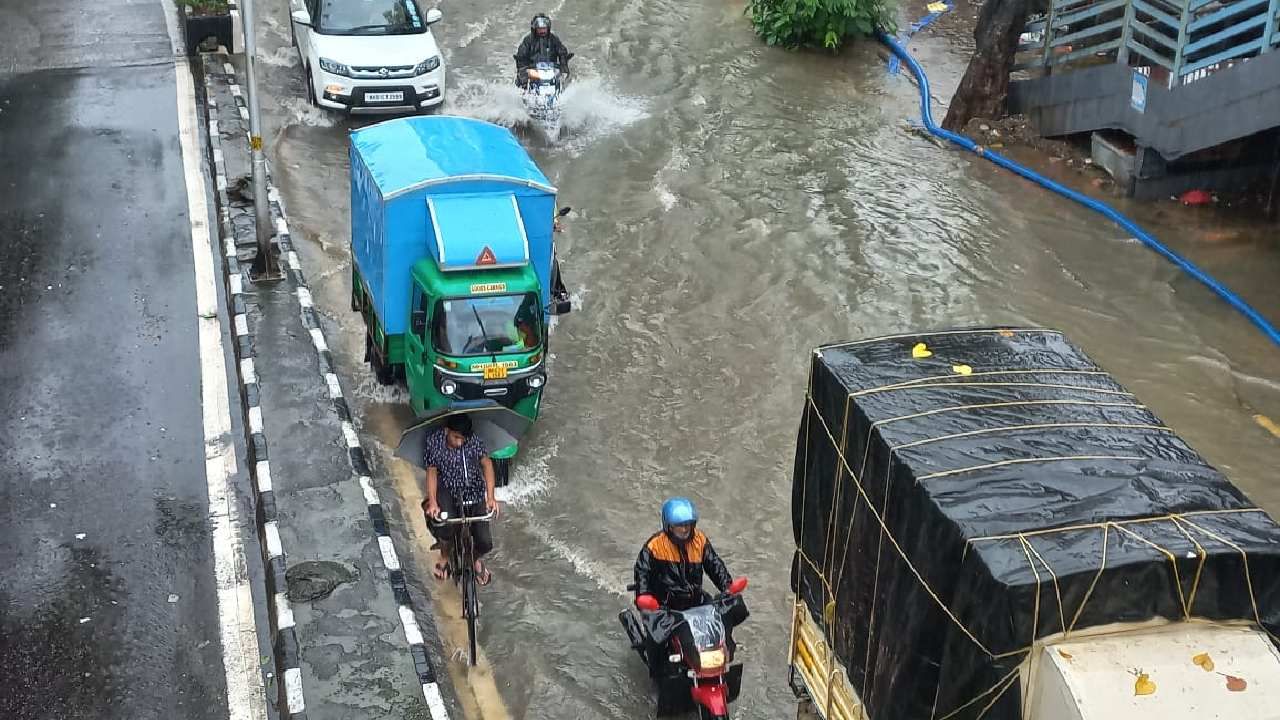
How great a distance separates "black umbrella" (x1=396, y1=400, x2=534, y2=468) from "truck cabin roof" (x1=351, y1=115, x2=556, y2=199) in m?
2.73

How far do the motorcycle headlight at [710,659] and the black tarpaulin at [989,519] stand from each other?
65 centimetres

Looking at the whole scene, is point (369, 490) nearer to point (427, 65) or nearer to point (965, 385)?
point (965, 385)

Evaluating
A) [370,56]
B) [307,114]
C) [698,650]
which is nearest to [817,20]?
[370,56]

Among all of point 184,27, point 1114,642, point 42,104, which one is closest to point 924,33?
point 184,27

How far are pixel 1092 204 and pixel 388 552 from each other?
11.3 meters

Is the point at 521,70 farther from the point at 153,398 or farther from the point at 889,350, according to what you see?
the point at 889,350

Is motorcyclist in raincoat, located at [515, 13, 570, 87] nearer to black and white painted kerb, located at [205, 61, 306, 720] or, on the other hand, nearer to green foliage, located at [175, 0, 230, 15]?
green foliage, located at [175, 0, 230, 15]

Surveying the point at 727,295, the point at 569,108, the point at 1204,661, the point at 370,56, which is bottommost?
the point at 727,295

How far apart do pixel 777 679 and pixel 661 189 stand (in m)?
9.52

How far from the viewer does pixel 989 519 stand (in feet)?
18.0

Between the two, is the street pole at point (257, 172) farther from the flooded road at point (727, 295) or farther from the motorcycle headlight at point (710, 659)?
the motorcycle headlight at point (710, 659)

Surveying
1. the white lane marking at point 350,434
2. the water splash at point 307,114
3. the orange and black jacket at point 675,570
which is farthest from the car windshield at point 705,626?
the water splash at point 307,114

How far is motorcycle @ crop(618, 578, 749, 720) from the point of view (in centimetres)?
760

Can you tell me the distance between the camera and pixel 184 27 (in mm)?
20359
